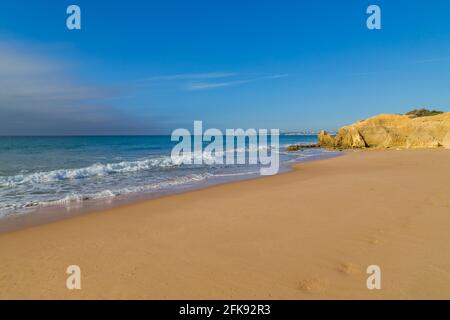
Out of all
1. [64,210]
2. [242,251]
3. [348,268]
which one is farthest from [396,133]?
[64,210]

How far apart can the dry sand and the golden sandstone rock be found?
102 ft

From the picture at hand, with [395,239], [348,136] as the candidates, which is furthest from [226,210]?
[348,136]

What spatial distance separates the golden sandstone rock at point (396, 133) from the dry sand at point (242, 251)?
31030 mm

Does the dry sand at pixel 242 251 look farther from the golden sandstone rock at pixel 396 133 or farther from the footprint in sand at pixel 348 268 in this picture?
the golden sandstone rock at pixel 396 133

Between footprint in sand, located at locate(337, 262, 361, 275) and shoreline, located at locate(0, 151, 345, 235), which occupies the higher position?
shoreline, located at locate(0, 151, 345, 235)

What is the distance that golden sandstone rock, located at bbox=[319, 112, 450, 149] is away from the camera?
105ft

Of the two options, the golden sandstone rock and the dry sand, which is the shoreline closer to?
the dry sand

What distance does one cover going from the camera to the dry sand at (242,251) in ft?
11.0

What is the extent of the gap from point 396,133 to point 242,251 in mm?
39711

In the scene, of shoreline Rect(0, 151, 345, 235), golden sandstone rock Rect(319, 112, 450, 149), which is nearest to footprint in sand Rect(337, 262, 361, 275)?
shoreline Rect(0, 151, 345, 235)

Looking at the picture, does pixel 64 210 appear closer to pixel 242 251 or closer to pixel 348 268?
pixel 242 251

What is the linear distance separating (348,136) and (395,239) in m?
40.7

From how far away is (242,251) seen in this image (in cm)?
441

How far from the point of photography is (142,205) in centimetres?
796
